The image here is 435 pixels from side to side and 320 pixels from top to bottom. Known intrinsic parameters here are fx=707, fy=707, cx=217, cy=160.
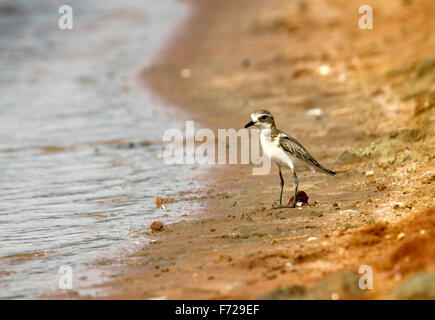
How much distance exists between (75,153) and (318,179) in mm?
3927

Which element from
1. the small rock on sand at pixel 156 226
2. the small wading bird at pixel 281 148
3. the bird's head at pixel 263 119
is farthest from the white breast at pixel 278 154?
the small rock on sand at pixel 156 226

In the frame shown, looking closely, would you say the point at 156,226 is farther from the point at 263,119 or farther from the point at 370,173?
the point at 370,173

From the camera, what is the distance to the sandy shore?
16.8 ft

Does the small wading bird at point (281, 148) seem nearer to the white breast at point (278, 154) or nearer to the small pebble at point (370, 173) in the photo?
the white breast at point (278, 154)

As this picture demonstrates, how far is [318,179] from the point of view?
7.97 m

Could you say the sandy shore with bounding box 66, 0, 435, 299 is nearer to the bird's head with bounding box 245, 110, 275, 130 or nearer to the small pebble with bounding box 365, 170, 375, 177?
the small pebble with bounding box 365, 170, 375, 177

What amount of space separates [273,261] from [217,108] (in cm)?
700

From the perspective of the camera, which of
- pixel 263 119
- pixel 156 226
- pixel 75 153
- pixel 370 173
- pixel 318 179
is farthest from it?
pixel 75 153

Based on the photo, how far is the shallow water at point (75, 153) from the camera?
645 centimetres

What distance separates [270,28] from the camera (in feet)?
63.8

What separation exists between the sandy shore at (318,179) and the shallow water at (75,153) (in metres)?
0.58

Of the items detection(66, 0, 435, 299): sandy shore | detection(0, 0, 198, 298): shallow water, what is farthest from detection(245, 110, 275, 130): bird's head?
detection(0, 0, 198, 298): shallow water

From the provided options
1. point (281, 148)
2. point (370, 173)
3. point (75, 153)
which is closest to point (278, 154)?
point (281, 148)

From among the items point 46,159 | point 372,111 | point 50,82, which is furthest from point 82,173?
point 50,82
